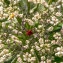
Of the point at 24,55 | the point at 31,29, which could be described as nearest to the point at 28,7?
the point at 31,29

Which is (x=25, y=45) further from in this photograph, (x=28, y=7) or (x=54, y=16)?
(x=28, y=7)

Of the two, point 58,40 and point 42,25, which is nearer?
point 58,40

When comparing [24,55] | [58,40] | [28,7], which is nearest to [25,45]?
[24,55]

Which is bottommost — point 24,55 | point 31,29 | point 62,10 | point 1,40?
point 24,55

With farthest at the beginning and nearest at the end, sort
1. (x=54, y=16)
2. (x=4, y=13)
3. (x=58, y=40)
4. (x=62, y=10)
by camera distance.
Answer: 1. (x=62, y=10)
2. (x=4, y=13)
3. (x=54, y=16)
4. (x=58, y=40)

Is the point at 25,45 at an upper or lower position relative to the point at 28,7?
lower

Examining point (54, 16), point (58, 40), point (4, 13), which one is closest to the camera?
point (58, 40)
